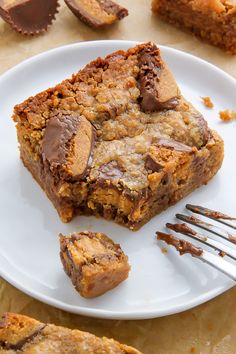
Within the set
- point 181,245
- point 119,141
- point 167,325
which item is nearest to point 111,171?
point 119,141

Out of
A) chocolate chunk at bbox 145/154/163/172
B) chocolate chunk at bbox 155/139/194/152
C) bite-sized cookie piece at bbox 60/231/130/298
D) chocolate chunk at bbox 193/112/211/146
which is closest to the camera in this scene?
bite-sized cookie piece at bbox 60/231/130/298

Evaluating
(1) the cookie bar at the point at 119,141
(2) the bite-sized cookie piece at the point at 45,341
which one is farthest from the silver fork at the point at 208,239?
(2) the bite-sized cookie piece at the point at 45,341

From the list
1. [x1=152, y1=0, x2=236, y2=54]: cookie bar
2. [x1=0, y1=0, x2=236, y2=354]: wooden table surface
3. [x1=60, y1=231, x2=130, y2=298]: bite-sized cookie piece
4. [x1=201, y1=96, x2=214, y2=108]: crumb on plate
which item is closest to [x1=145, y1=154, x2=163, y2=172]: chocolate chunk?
[x1=60, y1=231, x2=130, y2=298]: bite-sized cookie piece

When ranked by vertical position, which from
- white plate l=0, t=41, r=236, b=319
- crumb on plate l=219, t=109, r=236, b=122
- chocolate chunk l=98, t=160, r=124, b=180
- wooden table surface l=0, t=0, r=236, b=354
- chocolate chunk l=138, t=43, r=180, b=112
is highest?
chocolate chunk l=138, t=43, r=180, b=112

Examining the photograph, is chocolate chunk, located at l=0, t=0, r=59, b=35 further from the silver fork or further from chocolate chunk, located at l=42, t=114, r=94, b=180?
the silver fork

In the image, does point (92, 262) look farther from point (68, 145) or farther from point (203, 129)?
point (203, 129)

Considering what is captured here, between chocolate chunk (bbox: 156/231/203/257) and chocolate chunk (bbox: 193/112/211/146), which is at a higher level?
chocolate chunk (bbox: 193/112/211/146)

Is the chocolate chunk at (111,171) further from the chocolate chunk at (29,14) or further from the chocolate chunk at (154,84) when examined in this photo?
the chocolate chunk at (29,14)
